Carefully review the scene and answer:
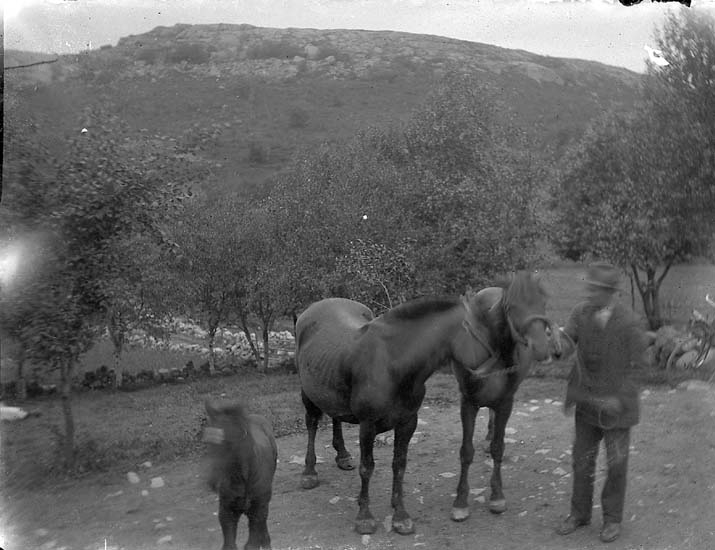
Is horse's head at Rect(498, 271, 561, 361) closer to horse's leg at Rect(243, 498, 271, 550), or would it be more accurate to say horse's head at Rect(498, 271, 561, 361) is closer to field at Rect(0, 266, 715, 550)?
field at Rect(0, 266, 715, 550)

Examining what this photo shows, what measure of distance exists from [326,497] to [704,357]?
26.1 ft

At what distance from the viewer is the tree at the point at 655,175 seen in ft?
35.0

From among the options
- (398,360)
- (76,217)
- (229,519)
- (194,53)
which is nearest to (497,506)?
(398,360)

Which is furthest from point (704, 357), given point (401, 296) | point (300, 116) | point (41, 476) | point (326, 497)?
point (300, 116)

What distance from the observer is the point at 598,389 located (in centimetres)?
508

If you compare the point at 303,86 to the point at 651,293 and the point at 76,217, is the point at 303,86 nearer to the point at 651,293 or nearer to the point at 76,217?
the point at 651,293

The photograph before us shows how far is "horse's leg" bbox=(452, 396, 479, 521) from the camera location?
583 centimetres

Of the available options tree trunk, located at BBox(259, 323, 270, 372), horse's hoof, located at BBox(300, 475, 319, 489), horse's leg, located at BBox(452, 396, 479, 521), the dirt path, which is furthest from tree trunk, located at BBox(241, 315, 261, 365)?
horse's leg, located at BBox(452, 396, 479, 521)

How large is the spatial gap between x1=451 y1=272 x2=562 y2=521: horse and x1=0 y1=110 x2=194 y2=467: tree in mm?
3956

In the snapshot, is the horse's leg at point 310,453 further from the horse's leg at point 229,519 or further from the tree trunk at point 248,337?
the tree trunk at point 248,337

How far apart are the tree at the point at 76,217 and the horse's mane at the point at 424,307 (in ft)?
10.9

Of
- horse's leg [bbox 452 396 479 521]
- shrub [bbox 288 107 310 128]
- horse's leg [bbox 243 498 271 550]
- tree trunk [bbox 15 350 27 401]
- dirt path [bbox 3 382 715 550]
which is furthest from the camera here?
shrub [bbox 288 107 310 128]

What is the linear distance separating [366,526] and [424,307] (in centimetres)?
210

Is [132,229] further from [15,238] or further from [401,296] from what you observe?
[401,296]
